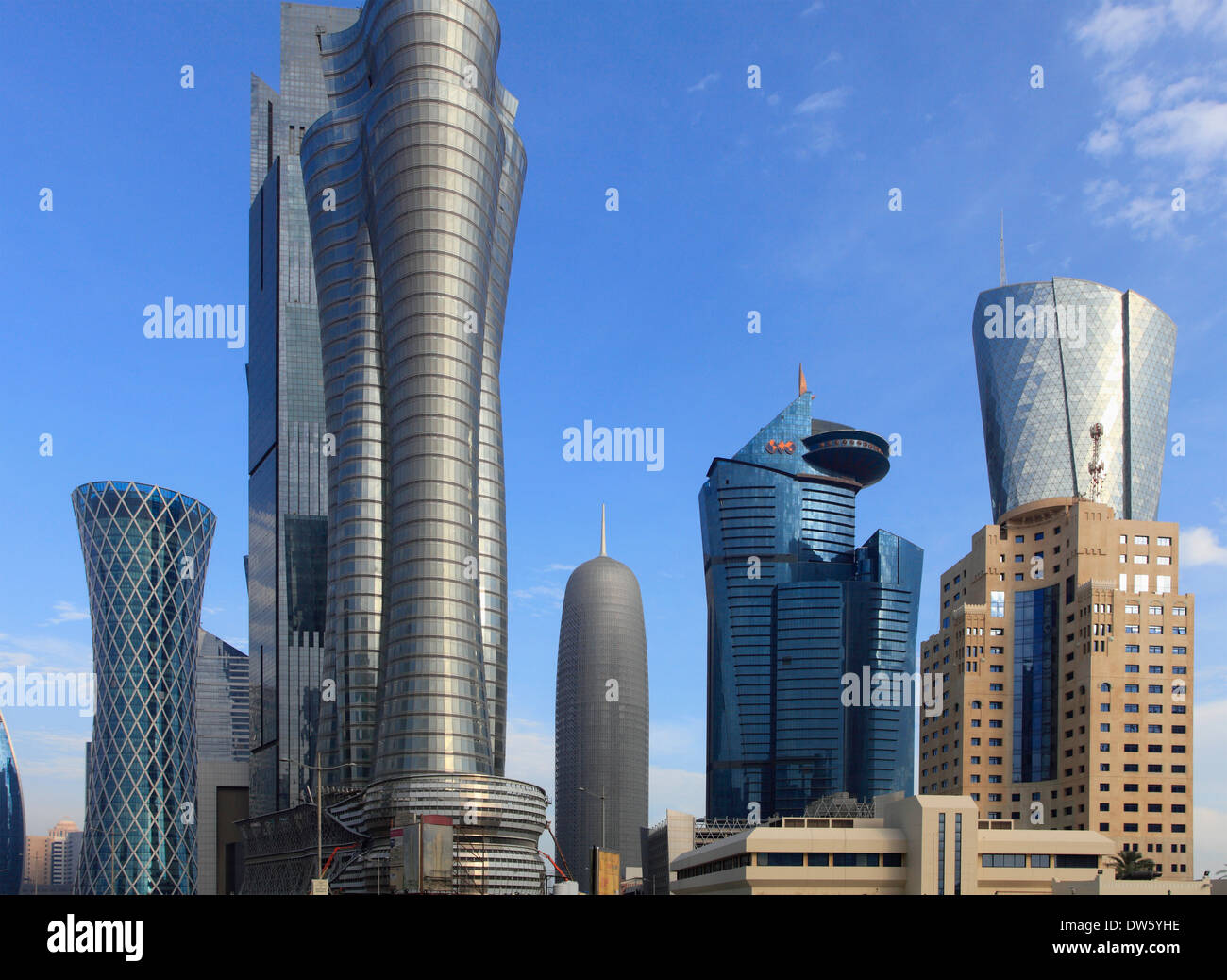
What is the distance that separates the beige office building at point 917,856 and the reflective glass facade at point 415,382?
229 ft

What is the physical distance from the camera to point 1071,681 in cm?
16700

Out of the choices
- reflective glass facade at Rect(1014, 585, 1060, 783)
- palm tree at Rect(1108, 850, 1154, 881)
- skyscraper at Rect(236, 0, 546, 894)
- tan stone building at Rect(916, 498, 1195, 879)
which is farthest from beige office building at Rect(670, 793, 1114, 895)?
reflective glass facade at Rect(1014, 585, 1060, 783)

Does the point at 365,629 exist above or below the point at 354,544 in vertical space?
below

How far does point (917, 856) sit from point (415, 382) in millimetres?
92577

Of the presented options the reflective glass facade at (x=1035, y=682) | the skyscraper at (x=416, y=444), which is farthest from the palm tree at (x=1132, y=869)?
the skyscraper at (x=416, y=444)

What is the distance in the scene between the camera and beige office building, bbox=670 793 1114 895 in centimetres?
9819

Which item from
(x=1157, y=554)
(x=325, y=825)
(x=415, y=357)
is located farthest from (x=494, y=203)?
(x=1157, y=554)

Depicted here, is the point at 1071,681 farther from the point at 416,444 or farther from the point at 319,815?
the point at 319,815

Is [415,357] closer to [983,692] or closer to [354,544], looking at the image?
[354,544]

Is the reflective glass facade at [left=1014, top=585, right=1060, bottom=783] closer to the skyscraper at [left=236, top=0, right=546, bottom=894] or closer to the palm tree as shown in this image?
A: the palm tree

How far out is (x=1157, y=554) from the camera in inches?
6673
